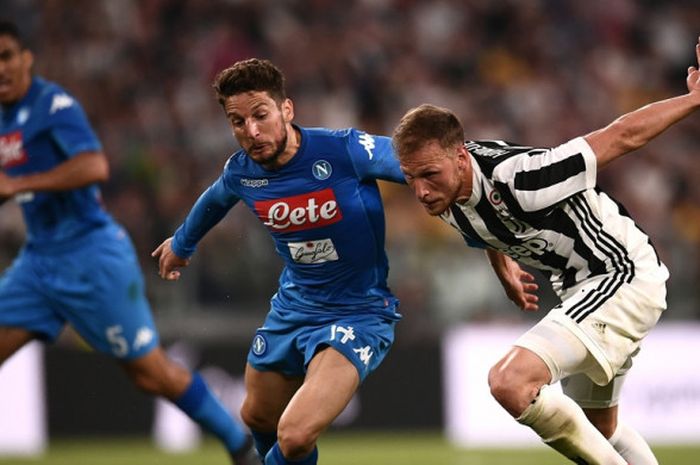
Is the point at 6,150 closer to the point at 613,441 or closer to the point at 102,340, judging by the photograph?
the point at 102,340

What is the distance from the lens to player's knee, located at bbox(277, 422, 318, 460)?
4.99m

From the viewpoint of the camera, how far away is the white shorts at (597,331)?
491cm

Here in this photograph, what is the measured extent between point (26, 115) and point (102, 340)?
1.28m

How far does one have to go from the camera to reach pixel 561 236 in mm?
5012

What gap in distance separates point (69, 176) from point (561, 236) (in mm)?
2718

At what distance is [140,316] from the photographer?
664cm

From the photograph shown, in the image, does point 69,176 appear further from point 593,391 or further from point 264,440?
point 593,391

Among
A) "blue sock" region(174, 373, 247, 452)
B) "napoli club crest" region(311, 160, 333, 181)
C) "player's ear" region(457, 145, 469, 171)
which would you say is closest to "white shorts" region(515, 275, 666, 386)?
"player's ear" region(457, 145, 469, 171)

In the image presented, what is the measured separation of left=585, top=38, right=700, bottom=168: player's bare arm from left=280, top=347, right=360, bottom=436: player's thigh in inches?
53.6

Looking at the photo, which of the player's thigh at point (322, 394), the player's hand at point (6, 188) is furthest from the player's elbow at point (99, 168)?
the player's thigh at point (322, 394)

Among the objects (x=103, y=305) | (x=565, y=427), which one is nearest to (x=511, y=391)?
(x=565, y=427)

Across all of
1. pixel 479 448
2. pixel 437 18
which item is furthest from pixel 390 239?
pixel 437 18

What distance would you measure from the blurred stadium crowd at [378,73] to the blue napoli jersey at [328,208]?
4.93 m

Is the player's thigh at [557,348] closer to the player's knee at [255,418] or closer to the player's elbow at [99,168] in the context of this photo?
the player's knee at [255,418]
